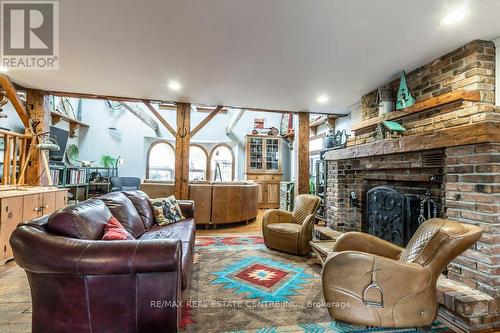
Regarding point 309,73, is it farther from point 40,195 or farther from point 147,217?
point 40,195

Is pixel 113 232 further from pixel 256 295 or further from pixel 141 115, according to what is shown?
pixel 141 115

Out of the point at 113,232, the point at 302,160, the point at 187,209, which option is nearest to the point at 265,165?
the point at 302,160

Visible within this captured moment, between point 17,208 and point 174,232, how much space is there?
1.88 meters

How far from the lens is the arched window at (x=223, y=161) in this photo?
8.72 m

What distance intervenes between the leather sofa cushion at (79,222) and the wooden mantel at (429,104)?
3233 mm

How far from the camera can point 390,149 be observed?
265 cm

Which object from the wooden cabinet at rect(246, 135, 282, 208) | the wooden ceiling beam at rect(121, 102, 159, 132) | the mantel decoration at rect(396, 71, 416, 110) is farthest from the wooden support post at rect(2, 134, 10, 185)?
the wooden cabinet at rect(246, 135, 282, 208)

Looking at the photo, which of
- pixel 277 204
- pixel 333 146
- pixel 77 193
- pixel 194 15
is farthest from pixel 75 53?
pixel 277 204

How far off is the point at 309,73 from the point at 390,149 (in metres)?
1.29

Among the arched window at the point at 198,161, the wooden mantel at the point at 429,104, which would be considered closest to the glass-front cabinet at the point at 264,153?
the arched window at the point at 198,161

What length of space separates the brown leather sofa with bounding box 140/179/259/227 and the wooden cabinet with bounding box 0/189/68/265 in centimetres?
175

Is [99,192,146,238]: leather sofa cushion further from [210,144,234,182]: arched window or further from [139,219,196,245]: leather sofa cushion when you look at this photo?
[210,144,234,182]: arched window

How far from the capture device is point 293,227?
3.21m

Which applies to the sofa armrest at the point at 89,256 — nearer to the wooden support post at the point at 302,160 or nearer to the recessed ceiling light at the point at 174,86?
the recessed ceiling light at the point at 174,86
